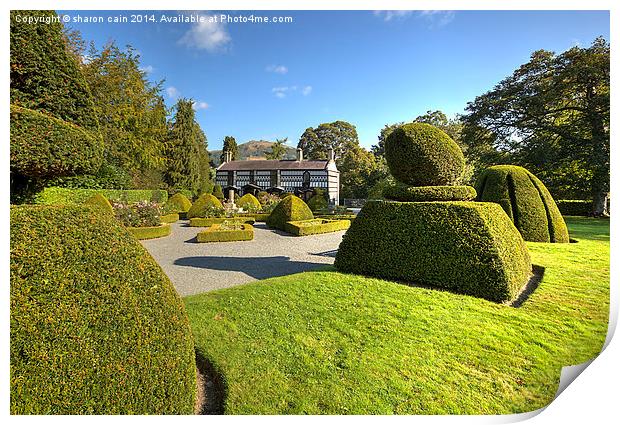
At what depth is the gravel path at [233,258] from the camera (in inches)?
279

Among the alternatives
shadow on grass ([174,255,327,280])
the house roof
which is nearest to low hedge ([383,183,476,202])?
shadow on grass ([174,255,327,280])

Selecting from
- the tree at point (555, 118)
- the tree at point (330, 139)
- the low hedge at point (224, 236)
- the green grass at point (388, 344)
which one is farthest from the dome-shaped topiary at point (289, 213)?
the tree at point (330, 139)

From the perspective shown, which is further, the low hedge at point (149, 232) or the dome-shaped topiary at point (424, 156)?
the low hedge at point (149, 232)

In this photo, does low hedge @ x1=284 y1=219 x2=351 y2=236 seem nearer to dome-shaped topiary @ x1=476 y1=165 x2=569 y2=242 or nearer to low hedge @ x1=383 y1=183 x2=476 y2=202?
dome-shaped topiary @ x1=476 y1=165 x2=569 y2=242

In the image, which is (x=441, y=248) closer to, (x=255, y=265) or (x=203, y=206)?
(x=255, y=265)

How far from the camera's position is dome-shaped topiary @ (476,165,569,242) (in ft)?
29.3

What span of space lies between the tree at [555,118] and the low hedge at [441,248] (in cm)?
1027

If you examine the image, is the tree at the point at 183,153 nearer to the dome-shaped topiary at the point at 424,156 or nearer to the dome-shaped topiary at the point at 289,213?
the dome-shaped topiary at the point at 289,213

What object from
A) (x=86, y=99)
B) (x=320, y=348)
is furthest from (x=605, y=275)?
(x=86, y=99)

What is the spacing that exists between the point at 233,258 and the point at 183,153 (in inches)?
1192

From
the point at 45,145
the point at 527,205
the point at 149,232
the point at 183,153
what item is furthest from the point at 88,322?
the point at 183,153

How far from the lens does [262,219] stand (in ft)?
70.7

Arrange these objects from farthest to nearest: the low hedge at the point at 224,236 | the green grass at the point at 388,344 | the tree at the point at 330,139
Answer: the tree at the point at 330,139
the low hedge at the point at 224,236
the green grass at the point at 388,344

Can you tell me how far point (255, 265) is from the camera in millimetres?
8492
